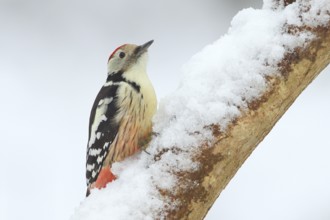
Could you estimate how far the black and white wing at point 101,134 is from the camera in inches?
128

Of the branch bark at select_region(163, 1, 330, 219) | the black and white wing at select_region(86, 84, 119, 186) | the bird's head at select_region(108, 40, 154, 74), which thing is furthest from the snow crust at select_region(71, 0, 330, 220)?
the bird's head at select_region(108, 40, 154, 74)

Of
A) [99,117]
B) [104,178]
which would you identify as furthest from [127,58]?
[104,178]

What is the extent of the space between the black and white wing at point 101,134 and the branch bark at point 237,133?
36.3 inches

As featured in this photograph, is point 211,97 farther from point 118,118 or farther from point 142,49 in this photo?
point 142,49

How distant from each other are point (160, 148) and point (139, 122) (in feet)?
2.20

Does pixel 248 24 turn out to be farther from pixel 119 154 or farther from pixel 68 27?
pixel 68 27

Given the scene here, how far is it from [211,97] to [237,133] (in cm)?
15

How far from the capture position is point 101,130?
3252mm

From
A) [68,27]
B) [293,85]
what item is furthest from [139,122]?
[68,27]

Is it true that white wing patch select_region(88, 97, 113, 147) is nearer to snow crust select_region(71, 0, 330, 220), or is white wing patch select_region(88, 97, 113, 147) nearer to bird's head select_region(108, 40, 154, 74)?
bird's head select_region(108, 40, 154, 74)

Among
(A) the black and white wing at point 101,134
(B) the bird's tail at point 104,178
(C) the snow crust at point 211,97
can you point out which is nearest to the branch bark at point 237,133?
→ (C) the snow crust at point 211,97

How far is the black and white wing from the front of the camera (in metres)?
3.24

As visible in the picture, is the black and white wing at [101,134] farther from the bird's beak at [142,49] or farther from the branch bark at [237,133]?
the branch bark at [237,133]

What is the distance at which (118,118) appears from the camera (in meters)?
3.27
